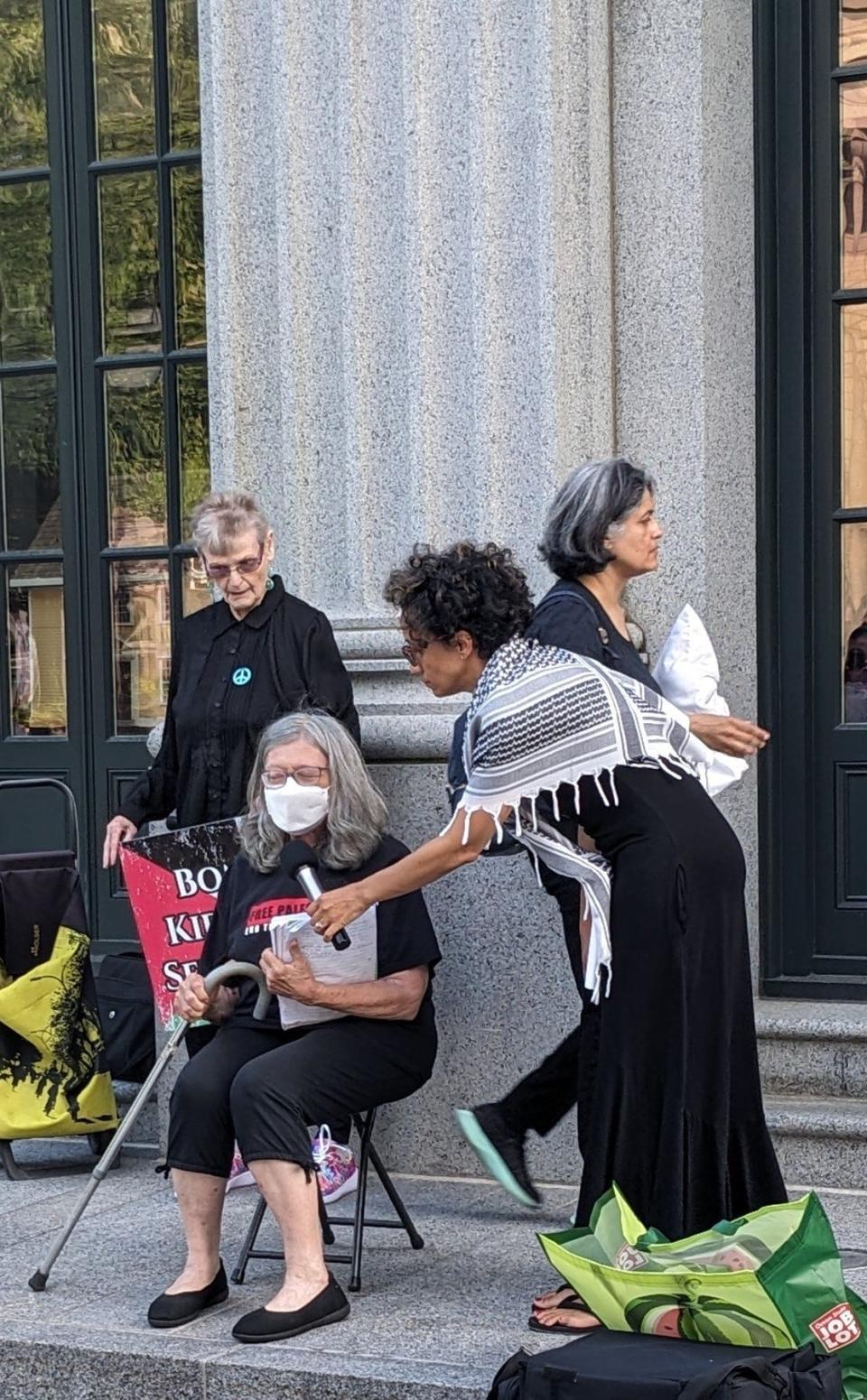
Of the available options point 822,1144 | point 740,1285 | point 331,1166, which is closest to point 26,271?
point 331,1166

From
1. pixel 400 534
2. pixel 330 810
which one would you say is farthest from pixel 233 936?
pixel 400 534

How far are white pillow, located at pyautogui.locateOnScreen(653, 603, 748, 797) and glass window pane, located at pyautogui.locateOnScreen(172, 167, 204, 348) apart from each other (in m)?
3.29

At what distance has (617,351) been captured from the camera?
644 cm

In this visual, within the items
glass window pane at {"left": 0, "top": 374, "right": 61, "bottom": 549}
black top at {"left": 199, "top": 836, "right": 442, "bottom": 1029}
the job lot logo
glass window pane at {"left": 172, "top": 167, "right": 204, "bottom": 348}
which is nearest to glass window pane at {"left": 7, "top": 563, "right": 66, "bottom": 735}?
glass window pane at {"left": 0, "top": 374, "right": 61, "bottom": 549}

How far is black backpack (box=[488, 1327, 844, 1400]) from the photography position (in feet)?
11.9

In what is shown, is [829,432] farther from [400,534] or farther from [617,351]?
[400,534]

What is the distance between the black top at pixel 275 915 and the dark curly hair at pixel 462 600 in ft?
2.38

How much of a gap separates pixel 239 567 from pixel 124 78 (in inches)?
111

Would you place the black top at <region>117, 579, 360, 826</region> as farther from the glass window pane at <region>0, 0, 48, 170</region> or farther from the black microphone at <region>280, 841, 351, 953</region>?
the glass window pane at <region>0, 0, 48, 170</region>

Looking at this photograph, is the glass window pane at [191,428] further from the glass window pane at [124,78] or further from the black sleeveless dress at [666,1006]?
the black sleeveless dress at [666,1006]

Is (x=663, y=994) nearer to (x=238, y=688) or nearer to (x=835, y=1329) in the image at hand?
(x=835, y=1329)

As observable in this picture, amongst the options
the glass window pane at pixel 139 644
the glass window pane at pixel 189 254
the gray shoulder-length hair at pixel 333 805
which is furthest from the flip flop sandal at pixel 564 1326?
the glass window pane at pixel 189 254

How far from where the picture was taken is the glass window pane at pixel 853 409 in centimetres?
648

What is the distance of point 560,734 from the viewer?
4520 millimetres
